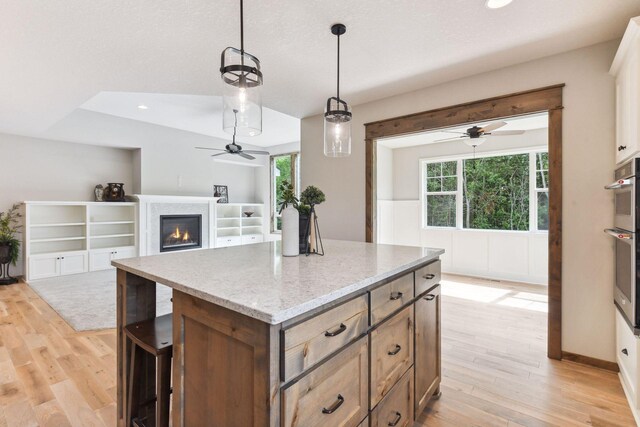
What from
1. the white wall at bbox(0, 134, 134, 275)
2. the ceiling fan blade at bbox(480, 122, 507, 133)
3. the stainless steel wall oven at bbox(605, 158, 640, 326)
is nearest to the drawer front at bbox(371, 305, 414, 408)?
the stainless steel wall oven at bbox(605, 158, 640, 326)

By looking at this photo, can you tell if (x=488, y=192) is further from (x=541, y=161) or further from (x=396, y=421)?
(x=396, y=421)

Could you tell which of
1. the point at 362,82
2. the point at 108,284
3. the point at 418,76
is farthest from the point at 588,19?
the point at 108,284

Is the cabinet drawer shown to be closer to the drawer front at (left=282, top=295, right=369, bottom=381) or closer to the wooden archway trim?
the drawer front at (left=282, top=295, right=369, bottom=381)

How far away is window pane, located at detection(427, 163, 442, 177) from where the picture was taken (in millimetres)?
6234

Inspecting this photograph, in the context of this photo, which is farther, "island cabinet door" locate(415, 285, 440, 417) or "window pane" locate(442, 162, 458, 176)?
"window pane" locate(442, 162, 458, 176)

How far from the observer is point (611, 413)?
1.94 meters

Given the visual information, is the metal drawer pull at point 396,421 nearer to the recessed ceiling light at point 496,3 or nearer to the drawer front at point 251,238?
the recessed ceiling light at point 496,3

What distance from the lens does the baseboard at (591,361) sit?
7.93 feet

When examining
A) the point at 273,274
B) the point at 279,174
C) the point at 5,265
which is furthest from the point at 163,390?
the point at 279,174

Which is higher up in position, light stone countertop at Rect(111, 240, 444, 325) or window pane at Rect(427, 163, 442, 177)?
window pane at Rect(427, 163, 442, 177)

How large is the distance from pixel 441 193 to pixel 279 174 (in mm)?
4436

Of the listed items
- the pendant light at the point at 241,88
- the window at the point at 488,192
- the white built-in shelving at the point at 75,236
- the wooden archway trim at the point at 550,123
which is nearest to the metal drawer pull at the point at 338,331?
the pendant light at the point at 241,88

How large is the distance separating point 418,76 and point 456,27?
2.75ft

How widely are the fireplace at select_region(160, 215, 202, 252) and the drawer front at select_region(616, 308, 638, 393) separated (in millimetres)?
6897
